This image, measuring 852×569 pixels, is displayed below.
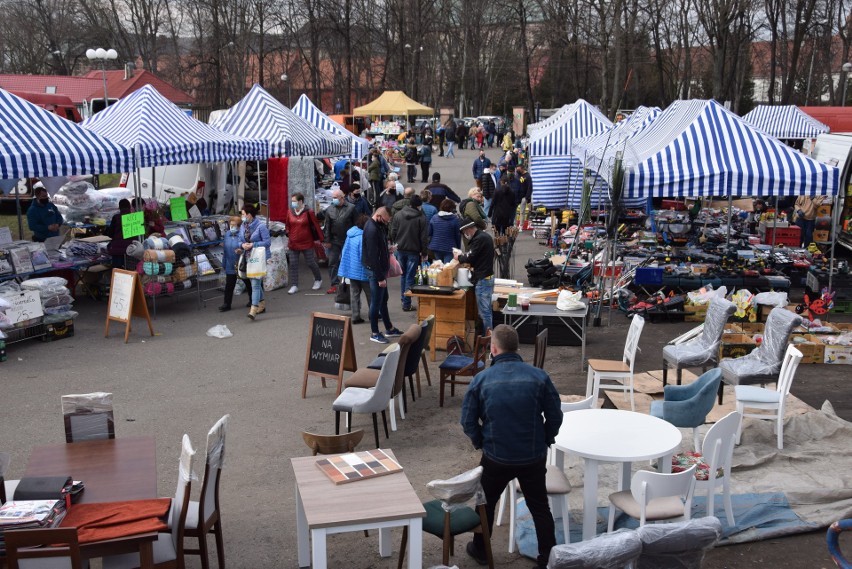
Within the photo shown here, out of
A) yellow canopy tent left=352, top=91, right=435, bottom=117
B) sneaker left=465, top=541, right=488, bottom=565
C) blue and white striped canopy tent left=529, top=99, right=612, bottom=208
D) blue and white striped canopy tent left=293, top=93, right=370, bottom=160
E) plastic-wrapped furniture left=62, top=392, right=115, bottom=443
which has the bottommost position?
sneaker left=465, top=541, right=488, bottom=565

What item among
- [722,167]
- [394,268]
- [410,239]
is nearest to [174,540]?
[410,239]

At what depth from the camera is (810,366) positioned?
10.5m

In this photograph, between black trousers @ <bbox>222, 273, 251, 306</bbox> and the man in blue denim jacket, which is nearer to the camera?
the man in blue denim jacket

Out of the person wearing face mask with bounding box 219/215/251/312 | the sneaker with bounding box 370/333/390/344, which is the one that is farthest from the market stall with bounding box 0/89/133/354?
the sneaker with bounding box 370/333/390/344

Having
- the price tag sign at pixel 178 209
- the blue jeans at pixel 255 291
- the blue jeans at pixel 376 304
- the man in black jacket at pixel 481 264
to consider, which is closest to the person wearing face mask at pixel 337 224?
the blue jeans at pixel 255 291

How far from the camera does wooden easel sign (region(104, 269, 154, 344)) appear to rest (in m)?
11.3

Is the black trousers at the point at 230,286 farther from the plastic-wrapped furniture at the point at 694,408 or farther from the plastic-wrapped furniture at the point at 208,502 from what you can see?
the plastic-wrapped furniture at the point at 208,502

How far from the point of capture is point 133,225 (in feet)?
41.0

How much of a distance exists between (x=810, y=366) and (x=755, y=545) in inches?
201

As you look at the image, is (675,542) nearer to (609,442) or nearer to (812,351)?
(609,442)

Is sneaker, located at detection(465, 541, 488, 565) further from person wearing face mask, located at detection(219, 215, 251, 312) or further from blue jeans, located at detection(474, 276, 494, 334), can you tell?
person wearing face mask, located at detection(219, 215, 251, 312)

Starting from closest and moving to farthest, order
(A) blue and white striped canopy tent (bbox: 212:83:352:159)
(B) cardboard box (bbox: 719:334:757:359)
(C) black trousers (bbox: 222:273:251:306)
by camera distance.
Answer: (B) cardboard box (bbox: 719:334:757:359), (C) black trousers (bbox: 222:273:251:306), (A) blue and white striped canopy tent (bbox: 212:83:352:159)

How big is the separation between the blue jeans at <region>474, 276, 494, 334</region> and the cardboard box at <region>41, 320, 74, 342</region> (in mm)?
5507

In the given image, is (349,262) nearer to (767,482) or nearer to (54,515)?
(767,482)
